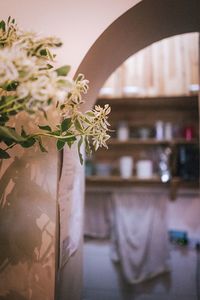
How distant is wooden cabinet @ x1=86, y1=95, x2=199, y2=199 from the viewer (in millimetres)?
2283

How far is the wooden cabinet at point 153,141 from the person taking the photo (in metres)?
2.28

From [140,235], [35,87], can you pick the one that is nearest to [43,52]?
[35,87]

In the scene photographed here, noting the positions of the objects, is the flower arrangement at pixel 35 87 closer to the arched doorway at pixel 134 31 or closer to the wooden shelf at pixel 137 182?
the arched doorway at pixel 134 31

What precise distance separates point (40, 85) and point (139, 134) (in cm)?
197

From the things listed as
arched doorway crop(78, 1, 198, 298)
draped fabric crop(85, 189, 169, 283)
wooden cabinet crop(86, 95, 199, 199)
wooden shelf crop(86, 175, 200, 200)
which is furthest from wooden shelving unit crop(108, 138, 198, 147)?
arched doorway crop(78, 1, 198, 298)

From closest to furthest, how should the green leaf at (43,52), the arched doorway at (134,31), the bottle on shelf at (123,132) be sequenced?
the green leaf at (43,52) → the arched doorway at (134,31) → the bottle on shelf at (123,132)

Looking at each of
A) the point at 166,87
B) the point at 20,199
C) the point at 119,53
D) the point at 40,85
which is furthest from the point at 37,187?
the point at 166,87

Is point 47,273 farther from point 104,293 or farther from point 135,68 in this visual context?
point 135,68

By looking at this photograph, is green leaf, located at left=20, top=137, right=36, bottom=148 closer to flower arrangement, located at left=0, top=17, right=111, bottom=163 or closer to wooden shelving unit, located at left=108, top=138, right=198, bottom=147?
flower arrangement, located at left=0, top=17, right=111, bottom=163

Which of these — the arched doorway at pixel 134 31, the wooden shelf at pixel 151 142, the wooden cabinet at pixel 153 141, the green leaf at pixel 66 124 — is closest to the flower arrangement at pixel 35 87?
the green leaf at pixel 66 124

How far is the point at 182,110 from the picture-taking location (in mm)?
2449

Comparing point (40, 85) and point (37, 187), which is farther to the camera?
point (37, 187)

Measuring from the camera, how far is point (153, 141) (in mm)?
2328

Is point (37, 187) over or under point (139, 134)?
under
